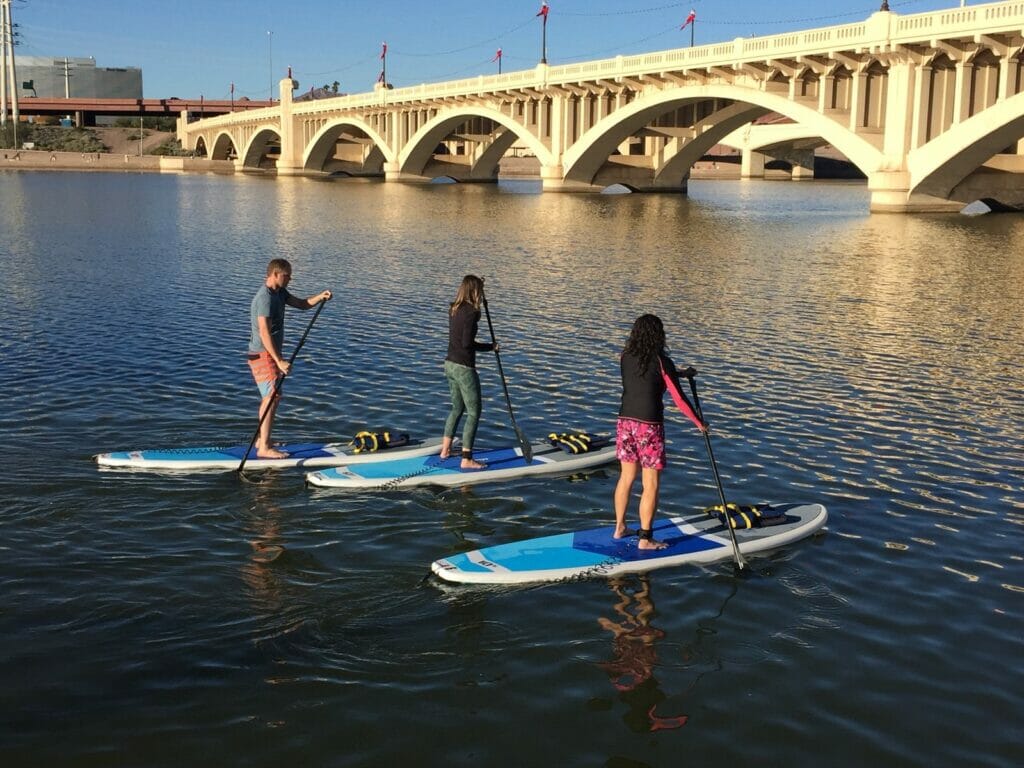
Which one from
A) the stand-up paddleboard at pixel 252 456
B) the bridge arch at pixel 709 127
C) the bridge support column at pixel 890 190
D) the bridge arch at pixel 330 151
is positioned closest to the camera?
the stand-up paddleboard at pixel 252 456

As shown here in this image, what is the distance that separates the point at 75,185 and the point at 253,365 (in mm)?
88260

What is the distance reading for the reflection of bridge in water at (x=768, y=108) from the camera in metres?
50.0

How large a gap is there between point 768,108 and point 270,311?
5411cm

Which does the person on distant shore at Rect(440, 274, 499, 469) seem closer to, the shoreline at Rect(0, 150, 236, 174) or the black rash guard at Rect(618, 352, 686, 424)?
the black rash guard at Rect(618, 352, 686, 424)

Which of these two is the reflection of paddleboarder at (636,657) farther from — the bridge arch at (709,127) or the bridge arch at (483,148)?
the bridge arch at (483,148)

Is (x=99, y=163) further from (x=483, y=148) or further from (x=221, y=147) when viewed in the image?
(x=483, y=148)

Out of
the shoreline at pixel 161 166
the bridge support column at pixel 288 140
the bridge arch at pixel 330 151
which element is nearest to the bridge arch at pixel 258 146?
the shoreline at pixel 161 166

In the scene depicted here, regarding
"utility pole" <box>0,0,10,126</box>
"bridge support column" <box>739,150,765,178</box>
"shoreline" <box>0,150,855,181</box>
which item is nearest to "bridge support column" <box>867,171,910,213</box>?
"bridge support column" <box>739,150,765,178</box>

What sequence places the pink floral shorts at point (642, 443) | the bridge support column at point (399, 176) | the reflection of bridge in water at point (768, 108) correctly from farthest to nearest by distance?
the bridge support column at point (399, 176)
the reflection of bridge in water at point (768, 108)
the pink floral shorts at point (642, 443)

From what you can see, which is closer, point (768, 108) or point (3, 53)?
point (768, 108)

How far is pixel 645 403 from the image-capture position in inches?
368

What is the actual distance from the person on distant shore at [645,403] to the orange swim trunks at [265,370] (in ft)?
15.0

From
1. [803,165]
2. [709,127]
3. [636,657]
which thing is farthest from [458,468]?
[803,165]

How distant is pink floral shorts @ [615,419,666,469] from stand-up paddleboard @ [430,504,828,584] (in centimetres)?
84
